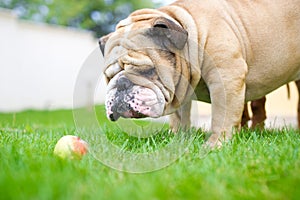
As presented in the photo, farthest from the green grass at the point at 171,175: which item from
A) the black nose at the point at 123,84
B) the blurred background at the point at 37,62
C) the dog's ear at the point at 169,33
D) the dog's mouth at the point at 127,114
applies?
the blurred background at the point at 37,62

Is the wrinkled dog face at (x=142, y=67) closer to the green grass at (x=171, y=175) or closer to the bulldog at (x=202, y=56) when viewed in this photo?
the bulldog at (x=202, y=56)

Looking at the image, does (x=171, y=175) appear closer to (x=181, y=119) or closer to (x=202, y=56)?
(x=202, y=56)

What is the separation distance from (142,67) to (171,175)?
0.89 m

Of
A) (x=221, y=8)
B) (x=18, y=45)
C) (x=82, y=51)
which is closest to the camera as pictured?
(x=221, y=8)

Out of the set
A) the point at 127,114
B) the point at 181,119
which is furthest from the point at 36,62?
the point at 127,114

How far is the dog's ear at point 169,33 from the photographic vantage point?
8.26 ft

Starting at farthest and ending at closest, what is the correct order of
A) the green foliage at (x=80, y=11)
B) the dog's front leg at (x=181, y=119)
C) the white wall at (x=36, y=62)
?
the green foliage at (x=80, y=11) → the white wall at (x=36, y=62) → the dog's front leg at (x=181, y=119)

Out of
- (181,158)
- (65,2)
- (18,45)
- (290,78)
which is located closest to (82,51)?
(18,45)

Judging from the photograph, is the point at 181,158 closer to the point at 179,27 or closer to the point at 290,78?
the point at 179,27

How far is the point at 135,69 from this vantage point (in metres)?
2.49

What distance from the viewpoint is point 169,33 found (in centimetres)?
253

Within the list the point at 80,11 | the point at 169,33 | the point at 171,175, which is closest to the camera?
the point at 171,175

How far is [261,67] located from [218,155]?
1134mm

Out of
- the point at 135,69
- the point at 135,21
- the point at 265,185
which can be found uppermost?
the point at 135,21
